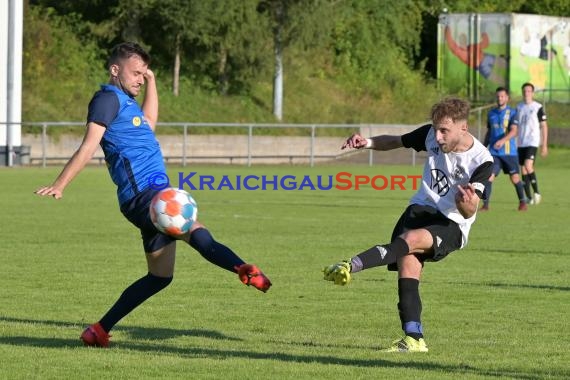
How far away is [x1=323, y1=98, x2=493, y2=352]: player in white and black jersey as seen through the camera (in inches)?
312

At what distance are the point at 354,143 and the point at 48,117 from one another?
32.7m

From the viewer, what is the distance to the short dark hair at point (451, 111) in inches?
312

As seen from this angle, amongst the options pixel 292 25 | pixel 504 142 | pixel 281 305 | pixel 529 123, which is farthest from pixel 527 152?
pixel 292 25

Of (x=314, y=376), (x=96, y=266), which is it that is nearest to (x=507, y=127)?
(x=96, y=266)

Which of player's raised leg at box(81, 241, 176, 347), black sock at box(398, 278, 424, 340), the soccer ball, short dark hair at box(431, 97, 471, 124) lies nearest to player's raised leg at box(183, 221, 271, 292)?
the soccer ball

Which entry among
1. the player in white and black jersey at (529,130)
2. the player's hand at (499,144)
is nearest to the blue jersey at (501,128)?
the player's hand at (499,144)

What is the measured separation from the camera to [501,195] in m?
26.8

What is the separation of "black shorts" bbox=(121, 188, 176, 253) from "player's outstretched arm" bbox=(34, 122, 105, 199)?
38 cm

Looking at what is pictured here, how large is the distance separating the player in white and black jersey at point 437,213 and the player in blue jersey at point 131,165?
3.27ft

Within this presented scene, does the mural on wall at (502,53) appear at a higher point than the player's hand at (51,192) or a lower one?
higher

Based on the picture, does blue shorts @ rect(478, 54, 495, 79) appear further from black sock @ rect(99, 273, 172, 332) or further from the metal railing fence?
black sock @ rect(99, 273, 172, 332)

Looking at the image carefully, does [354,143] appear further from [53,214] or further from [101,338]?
[53,214]

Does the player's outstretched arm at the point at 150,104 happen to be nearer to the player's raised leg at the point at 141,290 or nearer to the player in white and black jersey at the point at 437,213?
the player's raised leg at the point at 141,290

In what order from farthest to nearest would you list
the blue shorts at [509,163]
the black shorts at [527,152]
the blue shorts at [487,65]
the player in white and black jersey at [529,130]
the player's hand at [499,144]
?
the blue shorts at [487,65] → the black shorts at [527,152] → the player in white and black jersey at [529,130] → the blue shorts at [509,163] → the player's hand at [499,144]
